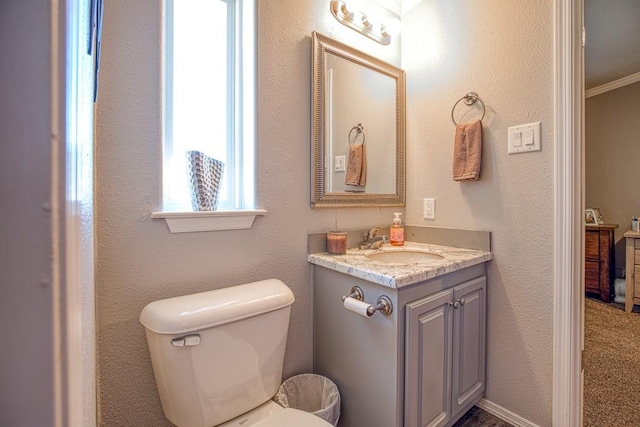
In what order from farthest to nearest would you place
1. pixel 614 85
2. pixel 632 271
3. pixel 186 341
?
1. pixel 614 85
2. pixel 632 271
3. pixel 186 341

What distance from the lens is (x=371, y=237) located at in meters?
1.58

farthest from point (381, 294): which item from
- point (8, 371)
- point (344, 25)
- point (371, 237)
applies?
point (344, 25)

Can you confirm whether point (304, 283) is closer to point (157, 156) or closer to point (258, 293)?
point (258, 293)

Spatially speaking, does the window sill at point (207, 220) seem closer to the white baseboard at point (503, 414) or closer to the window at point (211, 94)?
the window at point (211, 94)

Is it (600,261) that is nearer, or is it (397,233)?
(397,233)

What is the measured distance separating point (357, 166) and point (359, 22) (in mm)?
752

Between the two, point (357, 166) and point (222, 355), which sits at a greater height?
point (357, 166)

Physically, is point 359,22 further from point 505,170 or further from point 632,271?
point 632,271

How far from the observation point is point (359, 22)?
153 cm

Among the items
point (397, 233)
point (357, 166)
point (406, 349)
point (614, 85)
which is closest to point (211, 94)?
point (357, 166)

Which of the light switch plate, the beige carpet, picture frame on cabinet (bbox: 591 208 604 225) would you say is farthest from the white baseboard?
picture frame on cabinet (bbox: 591 208 604 225)

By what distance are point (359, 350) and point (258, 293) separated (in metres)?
0.46

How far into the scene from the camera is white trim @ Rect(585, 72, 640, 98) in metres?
2.94

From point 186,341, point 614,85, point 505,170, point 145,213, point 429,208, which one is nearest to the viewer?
point 186,341
